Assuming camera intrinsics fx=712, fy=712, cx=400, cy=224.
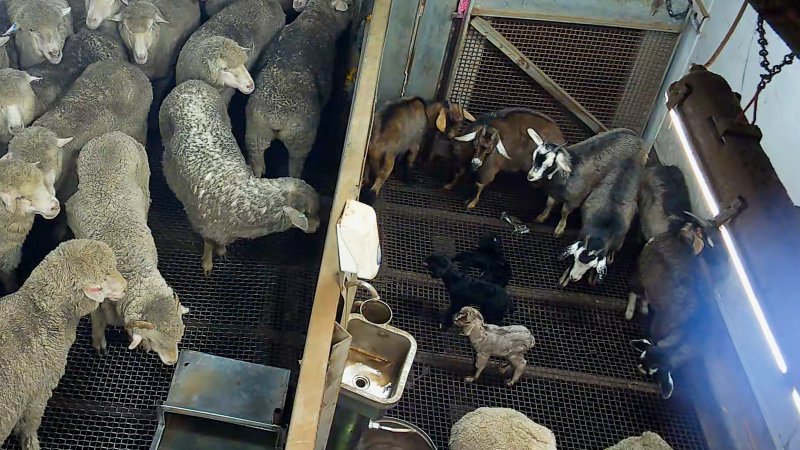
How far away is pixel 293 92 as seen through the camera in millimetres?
5016

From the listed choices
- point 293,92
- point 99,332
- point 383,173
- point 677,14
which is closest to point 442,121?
point 383,173

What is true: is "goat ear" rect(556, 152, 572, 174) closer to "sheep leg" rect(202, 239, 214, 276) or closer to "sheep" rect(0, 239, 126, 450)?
"sheep leg" rect(202, 239, 214, 276)

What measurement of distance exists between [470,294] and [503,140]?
1445 millimetres

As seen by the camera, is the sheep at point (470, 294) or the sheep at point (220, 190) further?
the sheep at point (470, 294)

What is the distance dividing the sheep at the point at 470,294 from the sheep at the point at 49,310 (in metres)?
2.05

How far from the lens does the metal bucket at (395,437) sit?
390 centimetres

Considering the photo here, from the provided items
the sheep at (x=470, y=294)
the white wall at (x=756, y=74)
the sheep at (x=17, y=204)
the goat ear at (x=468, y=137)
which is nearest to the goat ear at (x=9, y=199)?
the sheep at (x=17, y=204)

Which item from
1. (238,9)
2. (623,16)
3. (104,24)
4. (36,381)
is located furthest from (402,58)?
(36,381)

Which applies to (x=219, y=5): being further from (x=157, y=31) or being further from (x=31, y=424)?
(x=31, y=424)

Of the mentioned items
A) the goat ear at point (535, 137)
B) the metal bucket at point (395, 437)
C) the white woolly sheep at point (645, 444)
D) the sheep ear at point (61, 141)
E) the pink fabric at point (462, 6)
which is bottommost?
the metal bucket at point (395, 437)

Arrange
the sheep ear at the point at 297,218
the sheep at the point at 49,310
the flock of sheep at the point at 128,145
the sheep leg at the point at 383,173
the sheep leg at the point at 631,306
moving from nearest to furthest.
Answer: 1. the sheep at the point at 49,310
2. the flock of sheep at the point at 128,145
3. the sheep ear at the point at 297,218
4. the sheep leg at the point at 631,306
5. the sheep leg at the point at 383,173

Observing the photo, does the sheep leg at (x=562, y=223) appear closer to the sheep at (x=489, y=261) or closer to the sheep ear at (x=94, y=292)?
the sheep at (x=489, y=261)

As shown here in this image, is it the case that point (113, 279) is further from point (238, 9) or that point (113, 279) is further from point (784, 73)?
point (784, 73)

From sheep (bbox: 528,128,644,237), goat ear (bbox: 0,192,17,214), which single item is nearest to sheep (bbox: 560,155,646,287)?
sheep (bbox: 528,128,644,237)
